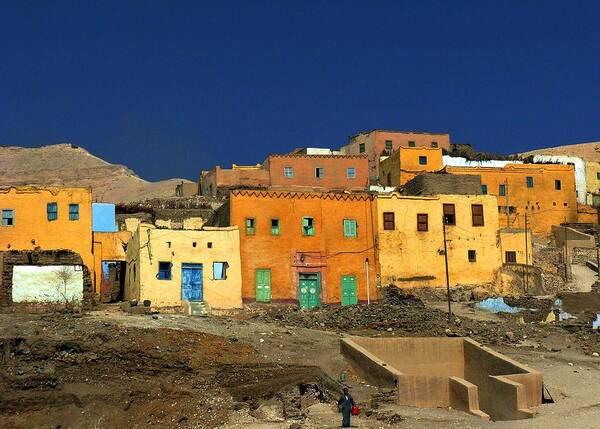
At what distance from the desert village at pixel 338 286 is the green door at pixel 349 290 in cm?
6

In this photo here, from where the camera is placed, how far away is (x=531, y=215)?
61.0m

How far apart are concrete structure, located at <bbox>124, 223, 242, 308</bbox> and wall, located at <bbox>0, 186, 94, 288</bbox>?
3.09 m

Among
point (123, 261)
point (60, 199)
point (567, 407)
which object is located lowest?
point (567, 407)

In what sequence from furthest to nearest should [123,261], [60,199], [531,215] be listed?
[531,215], [123,261], [60,199]

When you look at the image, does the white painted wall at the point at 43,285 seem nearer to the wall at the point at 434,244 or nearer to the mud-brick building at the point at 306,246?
the mud-brick building at the point at 306,246

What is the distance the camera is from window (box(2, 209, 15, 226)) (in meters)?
41.2

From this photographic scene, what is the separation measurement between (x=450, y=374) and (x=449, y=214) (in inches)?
567

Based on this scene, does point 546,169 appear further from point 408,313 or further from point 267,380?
point 267,380

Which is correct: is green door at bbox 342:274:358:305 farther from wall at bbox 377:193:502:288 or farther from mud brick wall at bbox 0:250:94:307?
mud brick wall at bbox 0:250:94:307

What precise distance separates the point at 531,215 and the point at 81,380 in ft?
138

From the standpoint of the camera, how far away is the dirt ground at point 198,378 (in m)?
25.1

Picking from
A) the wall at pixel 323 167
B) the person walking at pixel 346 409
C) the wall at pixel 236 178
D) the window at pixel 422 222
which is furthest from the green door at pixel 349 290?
the wall at pixel 236 178

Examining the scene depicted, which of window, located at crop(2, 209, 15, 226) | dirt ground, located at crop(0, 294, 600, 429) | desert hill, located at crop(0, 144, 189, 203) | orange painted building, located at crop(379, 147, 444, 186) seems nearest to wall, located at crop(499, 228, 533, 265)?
dirt ground, located at crop(0, 294, 600, 429)

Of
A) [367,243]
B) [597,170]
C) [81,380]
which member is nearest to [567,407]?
[81,380]
